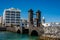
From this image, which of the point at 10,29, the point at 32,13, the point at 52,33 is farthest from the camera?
the point at 10,29

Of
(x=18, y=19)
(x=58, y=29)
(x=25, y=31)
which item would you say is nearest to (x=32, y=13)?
(x=25, y=31)

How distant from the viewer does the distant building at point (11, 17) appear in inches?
5017

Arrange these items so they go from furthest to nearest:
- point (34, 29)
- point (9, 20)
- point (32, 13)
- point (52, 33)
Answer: point (9, 20), point (32, 13), point (34, 29), point (52, 33)

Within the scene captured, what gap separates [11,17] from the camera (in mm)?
130375

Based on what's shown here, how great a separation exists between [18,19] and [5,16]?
10.2 metres

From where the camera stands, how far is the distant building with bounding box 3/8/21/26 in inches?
5017

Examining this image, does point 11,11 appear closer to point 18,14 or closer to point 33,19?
point 18,14

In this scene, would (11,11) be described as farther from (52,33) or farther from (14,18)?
(52,33)

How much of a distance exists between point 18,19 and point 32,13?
182ft

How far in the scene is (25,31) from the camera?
78312 millimetres

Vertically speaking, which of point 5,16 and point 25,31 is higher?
point 5,16

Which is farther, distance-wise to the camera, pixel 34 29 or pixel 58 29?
pixel 34 29

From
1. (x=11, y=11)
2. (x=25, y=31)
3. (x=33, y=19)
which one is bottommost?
(x=25, y=31)

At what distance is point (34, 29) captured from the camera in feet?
206
